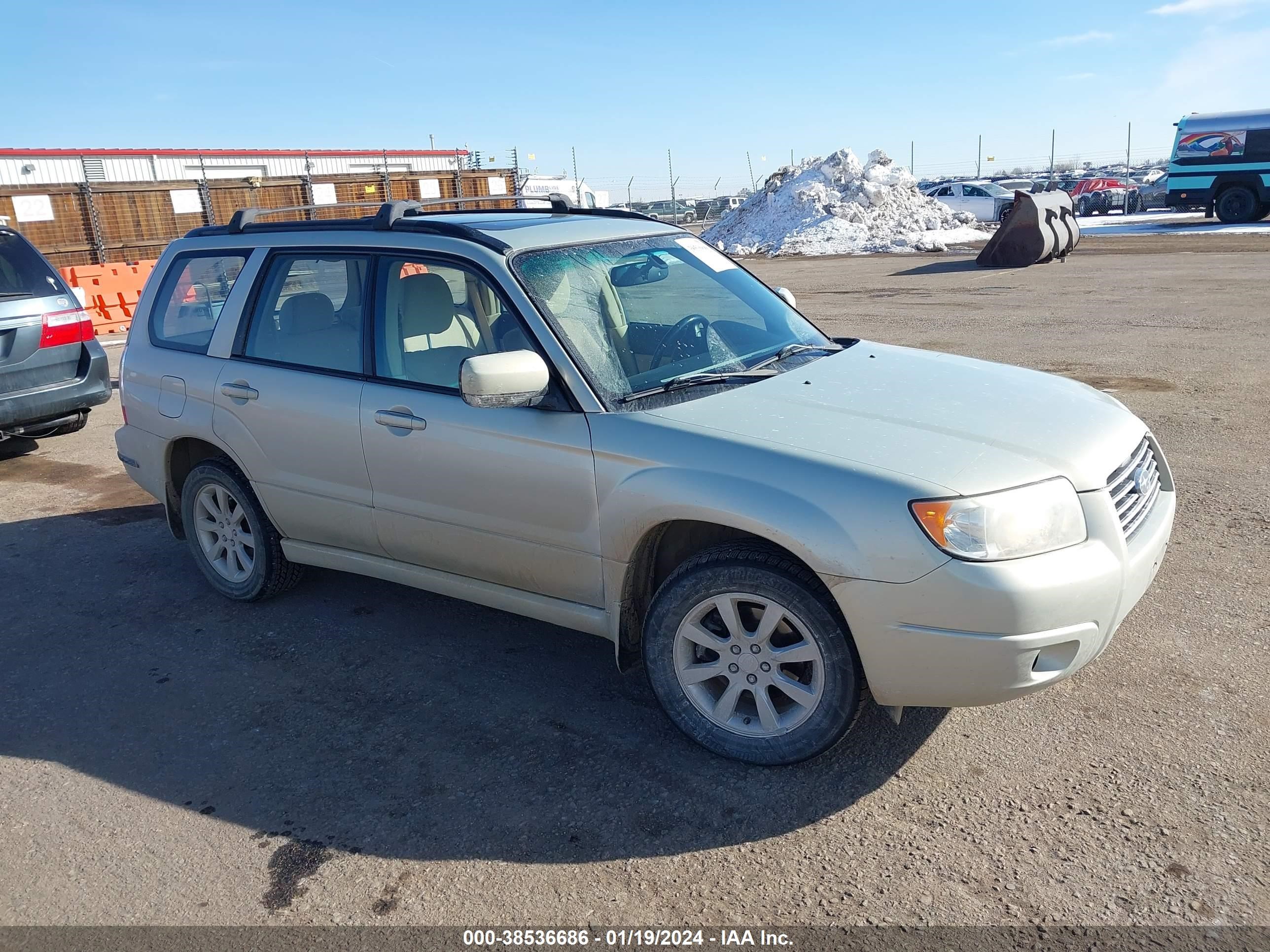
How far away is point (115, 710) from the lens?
4.24m

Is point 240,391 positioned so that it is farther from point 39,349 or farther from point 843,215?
point 843,215

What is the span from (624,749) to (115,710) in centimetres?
215

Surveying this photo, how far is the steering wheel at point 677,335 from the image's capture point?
4.10 m

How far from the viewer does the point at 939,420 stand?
356 centimetres

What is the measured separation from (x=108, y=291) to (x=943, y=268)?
16.2 m

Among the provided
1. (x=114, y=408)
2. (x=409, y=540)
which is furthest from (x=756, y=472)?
(x=114, y=408)

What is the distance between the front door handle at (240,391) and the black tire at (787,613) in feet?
7.50

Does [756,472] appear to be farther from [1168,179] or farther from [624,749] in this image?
[1168,179]

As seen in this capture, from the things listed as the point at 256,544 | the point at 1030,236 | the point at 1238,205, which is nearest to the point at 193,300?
the point at 256,544

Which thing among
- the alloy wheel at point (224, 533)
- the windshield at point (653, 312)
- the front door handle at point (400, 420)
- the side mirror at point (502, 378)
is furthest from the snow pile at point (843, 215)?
the side mirror at point (502, 378)

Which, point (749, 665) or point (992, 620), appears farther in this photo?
point (749, 665)

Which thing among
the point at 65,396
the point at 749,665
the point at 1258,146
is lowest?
the point at 749,665

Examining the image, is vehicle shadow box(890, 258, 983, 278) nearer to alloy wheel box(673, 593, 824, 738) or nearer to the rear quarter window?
the rear quarter window

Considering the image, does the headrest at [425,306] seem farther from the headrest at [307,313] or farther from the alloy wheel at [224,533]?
the alloy wheel at [224,533]
